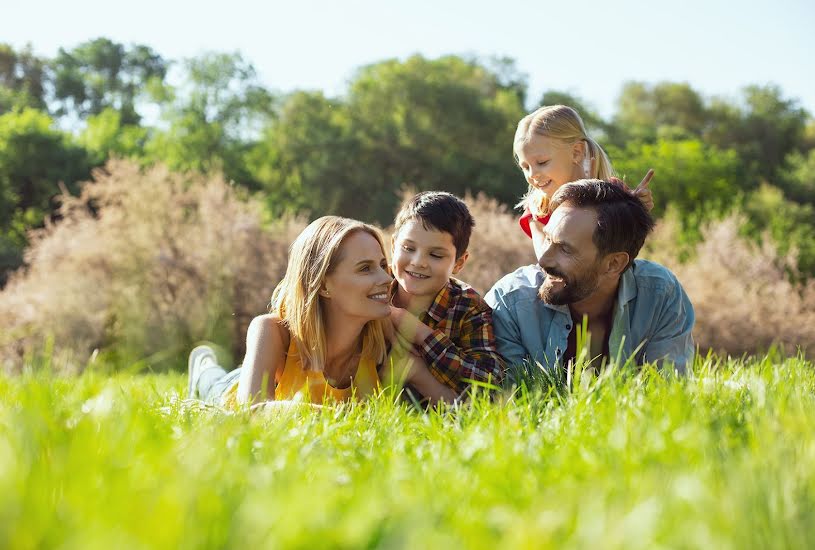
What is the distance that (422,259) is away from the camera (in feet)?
13.7

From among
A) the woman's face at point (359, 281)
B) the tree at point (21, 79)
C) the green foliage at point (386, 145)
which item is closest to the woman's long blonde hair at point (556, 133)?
the woman's face at point (359, 281)

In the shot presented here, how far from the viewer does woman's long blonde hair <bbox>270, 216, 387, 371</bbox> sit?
13.0 ft

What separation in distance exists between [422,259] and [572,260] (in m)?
0.82

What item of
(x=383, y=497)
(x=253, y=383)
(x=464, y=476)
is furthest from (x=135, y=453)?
(x=253, y=383)

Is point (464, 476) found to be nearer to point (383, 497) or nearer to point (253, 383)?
point (383, 497)

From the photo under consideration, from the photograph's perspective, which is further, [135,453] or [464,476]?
[464,476]

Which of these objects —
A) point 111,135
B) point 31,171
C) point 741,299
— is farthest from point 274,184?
point 741,299

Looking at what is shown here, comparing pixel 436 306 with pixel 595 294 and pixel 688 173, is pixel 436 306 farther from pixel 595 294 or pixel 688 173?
pixel 688 173

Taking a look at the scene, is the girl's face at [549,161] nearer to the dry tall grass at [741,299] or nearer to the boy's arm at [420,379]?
the boy's arm at [420,379]

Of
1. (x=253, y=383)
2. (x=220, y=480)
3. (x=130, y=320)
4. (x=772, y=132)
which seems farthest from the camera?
(x=772, y=132)

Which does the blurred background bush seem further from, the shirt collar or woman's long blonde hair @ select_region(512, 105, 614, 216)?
woman's long blonde hair @ select_region(512, 105, 614, 216)

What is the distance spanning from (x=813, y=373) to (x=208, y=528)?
3108 mm

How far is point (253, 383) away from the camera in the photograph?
369 cm

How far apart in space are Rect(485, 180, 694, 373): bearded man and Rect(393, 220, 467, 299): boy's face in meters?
0.37
